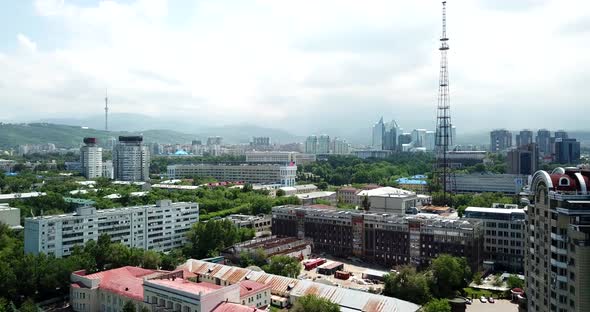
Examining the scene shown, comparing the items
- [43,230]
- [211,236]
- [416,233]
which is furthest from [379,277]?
[43,230]

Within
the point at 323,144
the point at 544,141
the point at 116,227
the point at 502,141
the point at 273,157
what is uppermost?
the point at 502,141

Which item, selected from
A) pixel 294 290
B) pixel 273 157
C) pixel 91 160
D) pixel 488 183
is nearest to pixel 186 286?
pixel 294 290

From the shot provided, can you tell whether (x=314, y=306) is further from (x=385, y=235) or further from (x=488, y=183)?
(x=488, y=183)

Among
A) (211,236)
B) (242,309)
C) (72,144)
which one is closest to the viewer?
(242,309)

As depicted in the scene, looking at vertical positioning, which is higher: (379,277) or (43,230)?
(43,230)

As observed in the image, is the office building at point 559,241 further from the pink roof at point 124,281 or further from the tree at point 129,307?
the pink roof at point 124,281

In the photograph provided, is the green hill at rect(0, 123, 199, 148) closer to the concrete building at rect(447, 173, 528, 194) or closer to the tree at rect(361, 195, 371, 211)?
the concrete building at rect(447, 173, 528, 194)

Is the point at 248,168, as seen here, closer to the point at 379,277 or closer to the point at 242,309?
the point at 379,277
